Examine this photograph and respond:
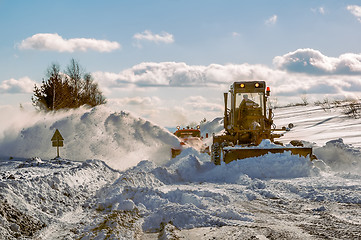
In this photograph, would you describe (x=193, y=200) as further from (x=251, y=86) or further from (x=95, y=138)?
(x=95, y=138)

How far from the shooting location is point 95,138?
19.3 meters

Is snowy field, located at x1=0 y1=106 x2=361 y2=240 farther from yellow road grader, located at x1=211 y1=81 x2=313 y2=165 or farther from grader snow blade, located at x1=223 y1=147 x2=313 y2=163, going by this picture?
yellow road grader, located at x1=211 y1=81 x2=313 y2=165

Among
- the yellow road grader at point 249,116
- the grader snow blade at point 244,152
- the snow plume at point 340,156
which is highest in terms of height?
the yellow road grader at point 249,116

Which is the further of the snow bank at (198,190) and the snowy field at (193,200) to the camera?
the snow bank at (198,190)

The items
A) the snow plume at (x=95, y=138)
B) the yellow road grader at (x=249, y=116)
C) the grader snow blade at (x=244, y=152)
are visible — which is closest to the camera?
the grader snow blade at (x=244, y=152)

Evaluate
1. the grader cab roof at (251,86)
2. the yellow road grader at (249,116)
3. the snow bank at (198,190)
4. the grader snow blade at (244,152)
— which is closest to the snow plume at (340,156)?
the yellow road grader at (249,116)

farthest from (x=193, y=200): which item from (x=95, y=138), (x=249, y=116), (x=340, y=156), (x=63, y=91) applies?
(x=63, y=91)

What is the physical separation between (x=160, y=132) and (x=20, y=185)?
501 inches

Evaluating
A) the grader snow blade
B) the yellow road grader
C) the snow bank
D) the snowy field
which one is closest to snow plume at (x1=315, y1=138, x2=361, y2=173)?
the snowy field

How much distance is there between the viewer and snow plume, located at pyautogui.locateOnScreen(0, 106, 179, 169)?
62.6ft

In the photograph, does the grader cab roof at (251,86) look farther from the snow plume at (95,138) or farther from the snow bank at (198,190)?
the snow plume at (95,138)

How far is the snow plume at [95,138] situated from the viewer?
751 inches

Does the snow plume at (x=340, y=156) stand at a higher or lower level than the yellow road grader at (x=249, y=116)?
lower

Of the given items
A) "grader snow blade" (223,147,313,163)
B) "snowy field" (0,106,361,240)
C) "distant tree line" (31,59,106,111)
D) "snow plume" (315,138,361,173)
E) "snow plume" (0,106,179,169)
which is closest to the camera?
"snowy field" (0,106,361,240)
